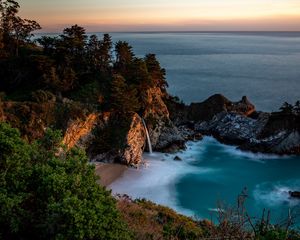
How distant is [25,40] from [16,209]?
37.0 meters

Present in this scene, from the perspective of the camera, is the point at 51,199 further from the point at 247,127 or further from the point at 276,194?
the point at 247,127

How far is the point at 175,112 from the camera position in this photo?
51.6 meters

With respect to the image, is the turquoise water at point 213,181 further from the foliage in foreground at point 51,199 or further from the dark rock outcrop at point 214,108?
the foliage in foreground at point 51,199

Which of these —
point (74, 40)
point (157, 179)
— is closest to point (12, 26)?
point (74, 40)

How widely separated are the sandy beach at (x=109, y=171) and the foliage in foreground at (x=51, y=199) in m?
17.9

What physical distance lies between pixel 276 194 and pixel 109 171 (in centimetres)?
1311

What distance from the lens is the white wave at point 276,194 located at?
1167 inches

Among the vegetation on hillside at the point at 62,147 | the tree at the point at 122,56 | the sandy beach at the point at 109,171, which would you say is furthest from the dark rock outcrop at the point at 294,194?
the tree at the point at 122,56

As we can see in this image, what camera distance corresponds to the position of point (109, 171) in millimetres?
32906

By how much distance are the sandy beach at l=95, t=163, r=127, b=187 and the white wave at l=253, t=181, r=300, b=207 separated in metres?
10.8

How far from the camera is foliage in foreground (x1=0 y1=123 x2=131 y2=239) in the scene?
11.4 metres

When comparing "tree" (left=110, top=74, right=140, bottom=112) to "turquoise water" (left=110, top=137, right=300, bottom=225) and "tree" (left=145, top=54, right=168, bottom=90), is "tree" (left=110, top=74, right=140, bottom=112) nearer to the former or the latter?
"turquoise water" (left=110, top=137, right=300, bottom=225)

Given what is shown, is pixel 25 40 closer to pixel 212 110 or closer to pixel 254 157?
pixel 212 110

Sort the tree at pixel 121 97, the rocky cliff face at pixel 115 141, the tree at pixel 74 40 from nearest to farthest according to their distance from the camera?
the rocky cliff face at pixel 115 141, the tree at pixel 121 97, the tree at pixel 74 40
